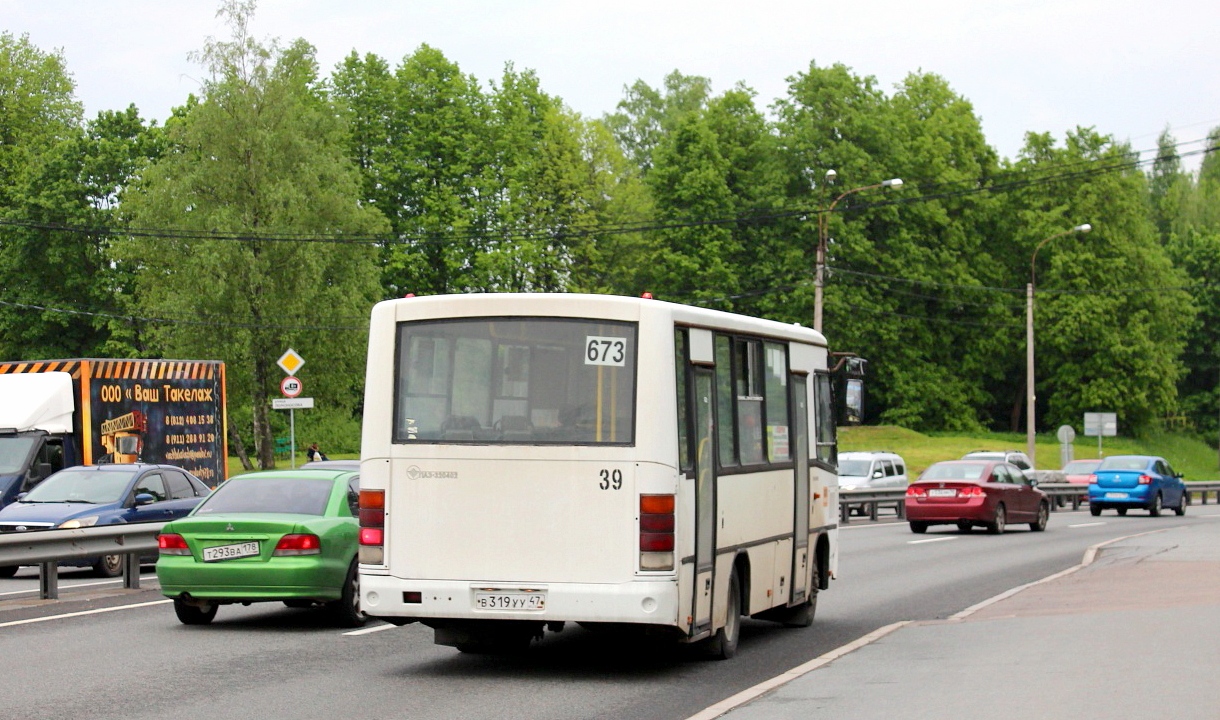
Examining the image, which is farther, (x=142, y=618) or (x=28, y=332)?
(x=28, y=332)

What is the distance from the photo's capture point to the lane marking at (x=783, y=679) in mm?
9688

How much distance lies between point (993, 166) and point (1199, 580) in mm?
69531

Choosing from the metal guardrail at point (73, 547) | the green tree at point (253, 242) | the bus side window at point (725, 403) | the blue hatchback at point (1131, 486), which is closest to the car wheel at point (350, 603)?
the metal guardrail at point (73, 547)

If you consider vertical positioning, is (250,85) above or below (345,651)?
above

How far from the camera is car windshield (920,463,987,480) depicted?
3238cm

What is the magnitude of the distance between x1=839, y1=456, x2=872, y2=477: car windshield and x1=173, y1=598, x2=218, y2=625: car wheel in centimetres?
2793

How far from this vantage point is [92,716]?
971cm

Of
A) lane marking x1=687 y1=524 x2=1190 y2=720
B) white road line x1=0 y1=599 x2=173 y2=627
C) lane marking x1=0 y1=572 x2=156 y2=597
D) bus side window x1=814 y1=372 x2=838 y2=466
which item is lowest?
lane marking x1=0 y1=572 x2=156 y2=597

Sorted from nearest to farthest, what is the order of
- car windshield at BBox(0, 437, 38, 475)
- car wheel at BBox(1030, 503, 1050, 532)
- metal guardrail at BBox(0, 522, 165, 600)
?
metal guardrail at BBox(0, 522, 165, 600) < car windshield at BBox(0, 437, 38, 475) < car wheel at BBox(1030, 503, 1050, 532)

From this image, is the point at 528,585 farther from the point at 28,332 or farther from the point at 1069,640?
the point at 28,332

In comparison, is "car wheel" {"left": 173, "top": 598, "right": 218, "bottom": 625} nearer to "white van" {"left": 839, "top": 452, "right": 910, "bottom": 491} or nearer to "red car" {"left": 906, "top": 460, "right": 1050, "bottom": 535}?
"red car" {"left": 906, "top": 460, "right": 1050, "bottom": 535}

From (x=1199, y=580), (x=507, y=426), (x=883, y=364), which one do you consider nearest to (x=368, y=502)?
(x=507, y=426)

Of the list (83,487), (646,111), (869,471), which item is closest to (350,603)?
(83,487)

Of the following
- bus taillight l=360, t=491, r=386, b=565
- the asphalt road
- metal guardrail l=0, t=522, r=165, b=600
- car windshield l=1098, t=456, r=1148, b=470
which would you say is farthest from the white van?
bus taillight l=360, t=491, r=386, b=565
